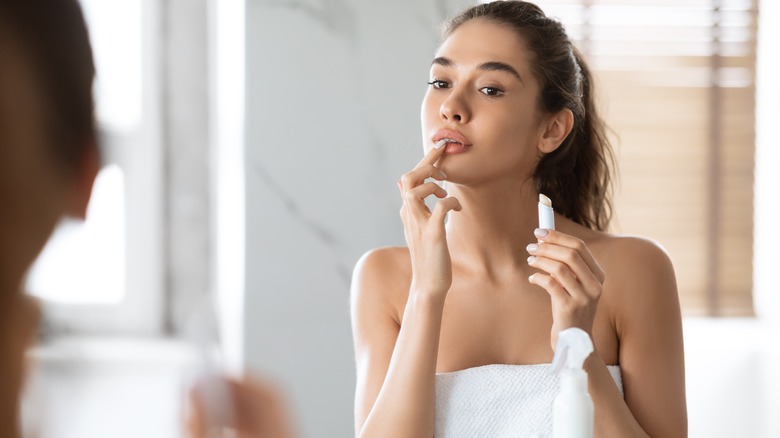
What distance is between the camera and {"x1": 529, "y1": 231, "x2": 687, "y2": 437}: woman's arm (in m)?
0.90

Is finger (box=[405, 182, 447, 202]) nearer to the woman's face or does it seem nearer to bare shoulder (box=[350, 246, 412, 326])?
the woman's face

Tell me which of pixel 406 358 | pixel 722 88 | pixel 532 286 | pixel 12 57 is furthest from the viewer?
pixel 722 88

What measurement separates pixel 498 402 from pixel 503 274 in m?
0.22

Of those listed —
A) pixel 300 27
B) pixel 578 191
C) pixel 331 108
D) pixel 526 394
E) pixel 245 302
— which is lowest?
pixel 526 394

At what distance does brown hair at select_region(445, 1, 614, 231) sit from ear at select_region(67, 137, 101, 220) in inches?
38.9

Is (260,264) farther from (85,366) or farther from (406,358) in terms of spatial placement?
(85,366)

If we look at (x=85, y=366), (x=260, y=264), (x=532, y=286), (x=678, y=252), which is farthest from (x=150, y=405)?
(x=678, y=252)

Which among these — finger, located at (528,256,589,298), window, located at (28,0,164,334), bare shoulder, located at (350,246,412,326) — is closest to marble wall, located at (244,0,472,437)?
bare shoulder, located at (350,246,412,326)

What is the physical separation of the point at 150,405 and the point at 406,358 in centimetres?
79

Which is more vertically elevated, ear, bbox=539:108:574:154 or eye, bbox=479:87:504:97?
eye, bbox=479:87:504:97

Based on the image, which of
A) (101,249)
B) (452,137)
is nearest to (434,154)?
(452,137)

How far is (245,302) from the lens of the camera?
4.37 feet

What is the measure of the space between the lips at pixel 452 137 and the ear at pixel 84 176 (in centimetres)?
89

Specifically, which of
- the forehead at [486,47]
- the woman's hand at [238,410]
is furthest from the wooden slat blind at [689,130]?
the woman's hand at [238,410]
